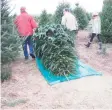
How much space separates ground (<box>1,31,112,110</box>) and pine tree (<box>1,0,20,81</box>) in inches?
16.6

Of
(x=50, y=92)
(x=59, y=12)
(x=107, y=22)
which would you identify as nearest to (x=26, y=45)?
(x=50, y=92)

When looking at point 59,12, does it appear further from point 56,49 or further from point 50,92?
point 50,92

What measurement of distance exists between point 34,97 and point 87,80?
1.77 meters

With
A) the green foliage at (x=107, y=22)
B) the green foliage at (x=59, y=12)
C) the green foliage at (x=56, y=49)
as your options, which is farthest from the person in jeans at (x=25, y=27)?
the green foliage at (x=59, y=12)

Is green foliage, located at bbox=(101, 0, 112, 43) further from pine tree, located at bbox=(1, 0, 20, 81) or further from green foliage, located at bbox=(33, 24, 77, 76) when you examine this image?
pine tree, located at bbox=(1, 0, 20, 81)

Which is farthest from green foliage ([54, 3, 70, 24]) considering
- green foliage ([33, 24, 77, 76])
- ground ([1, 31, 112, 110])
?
ground ([1, 31, 112, 110])

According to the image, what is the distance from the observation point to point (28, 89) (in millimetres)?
8102

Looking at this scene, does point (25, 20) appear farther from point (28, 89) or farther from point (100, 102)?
point (100, 102)

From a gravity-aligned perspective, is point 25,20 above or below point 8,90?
above

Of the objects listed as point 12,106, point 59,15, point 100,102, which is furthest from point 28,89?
point 59,15

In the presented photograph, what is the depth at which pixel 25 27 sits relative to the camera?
10.2 m

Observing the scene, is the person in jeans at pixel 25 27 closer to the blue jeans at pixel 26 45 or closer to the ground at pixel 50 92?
the blue jeans at pixel 26 45

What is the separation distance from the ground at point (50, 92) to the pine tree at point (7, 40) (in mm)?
423

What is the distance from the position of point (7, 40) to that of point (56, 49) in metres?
1.35
